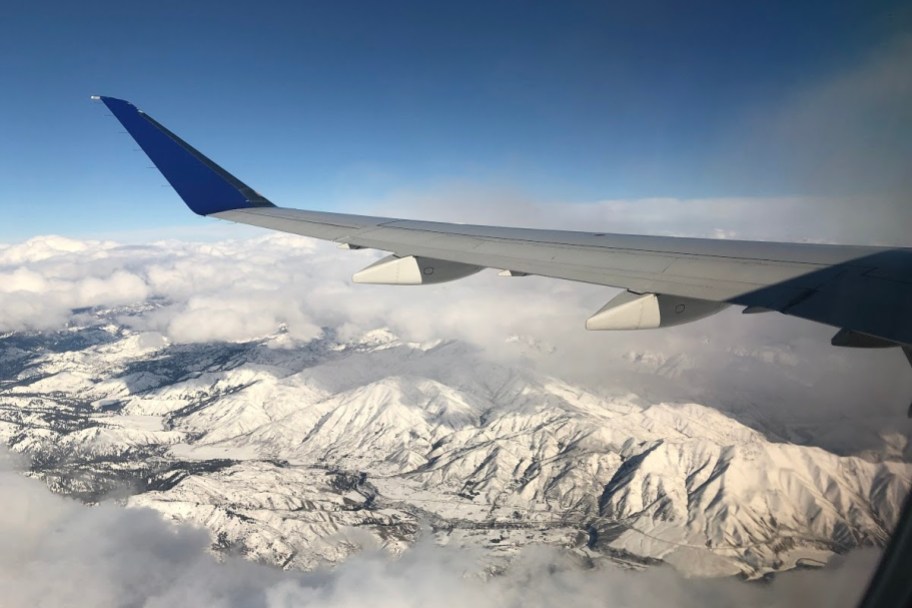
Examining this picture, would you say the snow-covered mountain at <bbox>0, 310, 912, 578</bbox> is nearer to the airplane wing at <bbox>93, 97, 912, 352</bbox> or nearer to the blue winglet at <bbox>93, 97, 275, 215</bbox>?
the airplane wing at <bbox>93, 97, 912, 352</bbox>

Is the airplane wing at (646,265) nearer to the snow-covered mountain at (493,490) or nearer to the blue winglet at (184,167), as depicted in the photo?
the blue winglet at (184,167)

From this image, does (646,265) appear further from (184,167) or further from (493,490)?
(493,490)

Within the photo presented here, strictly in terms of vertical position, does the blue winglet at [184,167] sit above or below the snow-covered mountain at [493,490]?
above

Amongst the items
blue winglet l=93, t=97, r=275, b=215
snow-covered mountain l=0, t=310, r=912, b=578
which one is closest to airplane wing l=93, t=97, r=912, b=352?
blue winglet l=93, t=97, r=275, b=215

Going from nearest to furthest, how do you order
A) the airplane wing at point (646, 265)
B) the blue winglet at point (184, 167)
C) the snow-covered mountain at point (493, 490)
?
the airplane wing at point (646, 265) < the blue winglet at point (184, 167) < the snow-covered mountain at point (493, 490)

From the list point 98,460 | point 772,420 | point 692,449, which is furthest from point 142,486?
point 772,420

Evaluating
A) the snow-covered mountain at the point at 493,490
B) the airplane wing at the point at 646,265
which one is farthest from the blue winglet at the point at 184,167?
the snow-covered mountain at the point at 493,490
